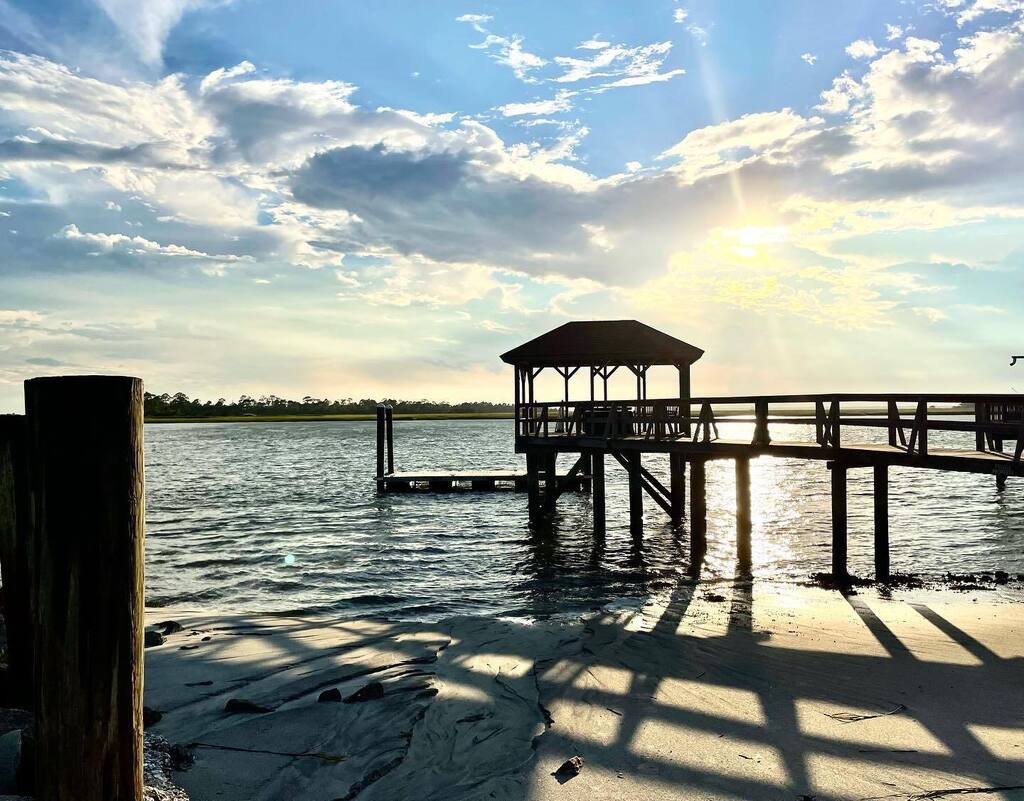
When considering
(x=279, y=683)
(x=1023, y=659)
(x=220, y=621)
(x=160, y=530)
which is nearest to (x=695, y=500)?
(x=1023, y=659)

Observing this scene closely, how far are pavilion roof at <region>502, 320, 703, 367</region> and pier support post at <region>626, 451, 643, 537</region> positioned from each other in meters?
3.45

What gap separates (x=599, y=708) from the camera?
679 cm

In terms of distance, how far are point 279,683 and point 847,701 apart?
5.44 metres

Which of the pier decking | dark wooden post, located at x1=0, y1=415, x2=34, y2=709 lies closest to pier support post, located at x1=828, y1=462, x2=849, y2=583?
the pier decking

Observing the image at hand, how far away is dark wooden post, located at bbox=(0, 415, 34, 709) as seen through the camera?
471cm

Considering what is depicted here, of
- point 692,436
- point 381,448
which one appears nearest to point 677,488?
point 692,436

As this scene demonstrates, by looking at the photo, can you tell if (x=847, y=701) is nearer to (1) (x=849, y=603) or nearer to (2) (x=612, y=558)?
(1) (x=849, y=603)

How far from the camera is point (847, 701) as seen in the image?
7035mm

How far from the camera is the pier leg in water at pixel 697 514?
58.5ft

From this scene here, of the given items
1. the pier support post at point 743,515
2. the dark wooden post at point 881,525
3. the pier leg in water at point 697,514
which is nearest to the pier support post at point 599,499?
the pier leg in water at point 697,514

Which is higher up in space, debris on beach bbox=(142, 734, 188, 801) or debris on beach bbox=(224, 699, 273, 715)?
debris on beach bbox=(142, 734, 188, 801)

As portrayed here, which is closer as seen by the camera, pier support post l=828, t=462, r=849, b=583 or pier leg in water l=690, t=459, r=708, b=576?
pier support post l=828, t=462, r=849, b=583

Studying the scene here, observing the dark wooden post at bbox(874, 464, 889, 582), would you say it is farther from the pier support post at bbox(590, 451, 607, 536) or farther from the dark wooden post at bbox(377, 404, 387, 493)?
the dark wooden post at bbox(377, 404, 387, 493)

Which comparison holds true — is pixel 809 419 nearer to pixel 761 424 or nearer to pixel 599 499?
pixel 761 424
